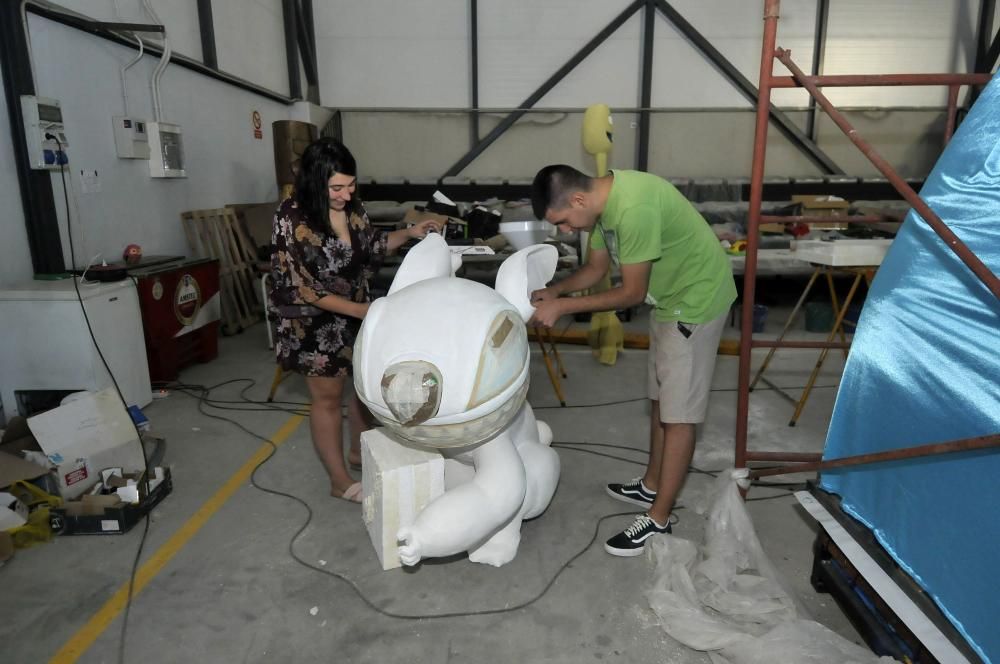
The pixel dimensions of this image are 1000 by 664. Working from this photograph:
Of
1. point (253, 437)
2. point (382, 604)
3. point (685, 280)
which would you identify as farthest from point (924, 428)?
point (253, 437)

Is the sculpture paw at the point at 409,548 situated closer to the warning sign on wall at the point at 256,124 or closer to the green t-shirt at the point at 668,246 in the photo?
the green t-shirt at the point at 668,246

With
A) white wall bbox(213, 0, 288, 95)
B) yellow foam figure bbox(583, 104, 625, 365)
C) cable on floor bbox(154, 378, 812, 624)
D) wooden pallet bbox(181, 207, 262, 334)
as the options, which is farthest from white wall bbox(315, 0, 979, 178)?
cable on floor bbox(154, 378, 812, 624)

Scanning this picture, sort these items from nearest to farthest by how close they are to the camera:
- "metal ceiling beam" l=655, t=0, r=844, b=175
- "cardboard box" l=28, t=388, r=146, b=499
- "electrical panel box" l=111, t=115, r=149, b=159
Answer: "cardboard box" l=28, t=388, r=146, b=499 < "electrical panel box" l=111, t=115, r=149, b=159 < "metal ceiling beam" l=655, t=0, r=844, b=175

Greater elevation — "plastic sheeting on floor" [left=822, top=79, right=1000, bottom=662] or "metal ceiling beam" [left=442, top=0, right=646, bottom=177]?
"metal ceiling beam" [left=442, top=0, right=646, bottom=177]

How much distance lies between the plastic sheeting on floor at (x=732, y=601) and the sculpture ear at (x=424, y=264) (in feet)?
4.31

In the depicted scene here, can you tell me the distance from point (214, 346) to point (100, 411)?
2.14 metres

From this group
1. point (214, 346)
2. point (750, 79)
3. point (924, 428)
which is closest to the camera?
point (924, 428)

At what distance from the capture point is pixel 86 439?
281cm

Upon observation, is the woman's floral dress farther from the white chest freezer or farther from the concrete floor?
the white chest freezer

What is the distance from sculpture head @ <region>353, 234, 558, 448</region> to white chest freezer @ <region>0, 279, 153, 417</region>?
90.2 inches

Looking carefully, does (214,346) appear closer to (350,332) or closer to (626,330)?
(350,332)

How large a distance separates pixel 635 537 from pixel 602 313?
2.76 meters

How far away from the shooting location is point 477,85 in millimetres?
A: 8578

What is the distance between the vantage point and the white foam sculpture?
1.85 metres
